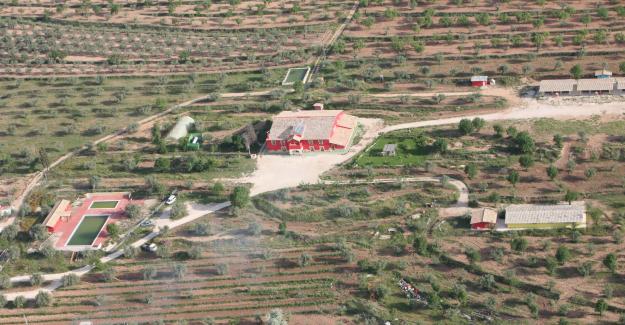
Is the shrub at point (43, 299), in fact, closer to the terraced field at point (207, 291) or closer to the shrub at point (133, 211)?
the terraced field at point (207, 291)

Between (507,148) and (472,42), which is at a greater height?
(472,42)

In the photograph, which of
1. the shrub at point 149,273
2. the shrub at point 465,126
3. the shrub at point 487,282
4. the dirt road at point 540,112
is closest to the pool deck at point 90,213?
the shrub at point 149,273

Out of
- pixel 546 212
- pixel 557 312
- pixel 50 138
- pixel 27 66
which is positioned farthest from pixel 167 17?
pixel 557 312

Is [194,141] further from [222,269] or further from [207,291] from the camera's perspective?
[207,291]

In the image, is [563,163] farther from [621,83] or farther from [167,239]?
[167,239]

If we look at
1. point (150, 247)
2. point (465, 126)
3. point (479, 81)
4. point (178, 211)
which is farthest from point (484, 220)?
point (150, 247)

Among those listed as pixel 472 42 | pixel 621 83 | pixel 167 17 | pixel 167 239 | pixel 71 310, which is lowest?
pixel 71 310

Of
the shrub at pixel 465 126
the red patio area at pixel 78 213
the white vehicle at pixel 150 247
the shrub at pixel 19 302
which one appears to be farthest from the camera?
the shrub at pixel 465 126

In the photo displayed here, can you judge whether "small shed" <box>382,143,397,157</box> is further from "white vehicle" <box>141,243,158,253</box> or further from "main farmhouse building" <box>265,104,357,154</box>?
"white vehicle" <box>141,243,158,253</box>
